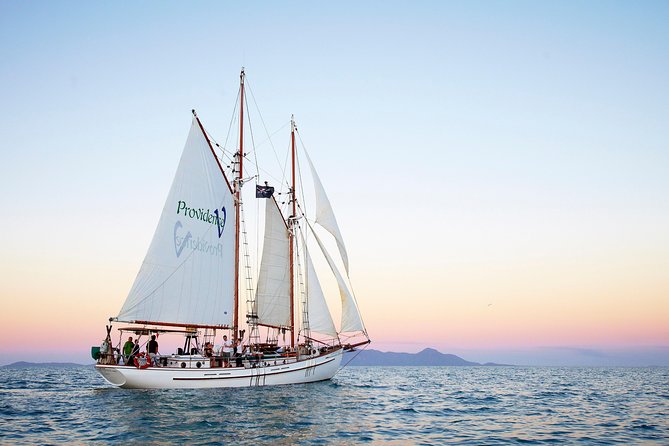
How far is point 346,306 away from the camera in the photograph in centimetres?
5047

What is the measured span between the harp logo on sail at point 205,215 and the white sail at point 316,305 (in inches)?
367

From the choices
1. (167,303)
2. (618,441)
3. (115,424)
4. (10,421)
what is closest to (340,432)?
(115,424)

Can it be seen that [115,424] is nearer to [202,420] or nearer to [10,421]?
[202,420]

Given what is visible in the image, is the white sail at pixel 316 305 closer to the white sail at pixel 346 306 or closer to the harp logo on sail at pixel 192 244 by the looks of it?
the white sail at pixel 346 306

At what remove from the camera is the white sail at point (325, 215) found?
51531mm

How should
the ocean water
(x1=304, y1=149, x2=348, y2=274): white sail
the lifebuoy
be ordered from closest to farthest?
the ocean water
the lifebuoy
(x1=304, y1=149, x2=348, y2=274): white sail

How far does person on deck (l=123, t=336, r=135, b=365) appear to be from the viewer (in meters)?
39.3

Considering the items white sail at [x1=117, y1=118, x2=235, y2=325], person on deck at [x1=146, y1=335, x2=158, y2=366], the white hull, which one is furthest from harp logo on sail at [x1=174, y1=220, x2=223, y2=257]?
the white hull

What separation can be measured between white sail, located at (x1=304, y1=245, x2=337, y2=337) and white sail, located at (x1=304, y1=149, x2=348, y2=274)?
329cm

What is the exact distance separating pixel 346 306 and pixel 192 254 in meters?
15.3

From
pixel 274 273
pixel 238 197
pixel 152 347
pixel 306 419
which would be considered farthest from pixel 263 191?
pixel 306 419

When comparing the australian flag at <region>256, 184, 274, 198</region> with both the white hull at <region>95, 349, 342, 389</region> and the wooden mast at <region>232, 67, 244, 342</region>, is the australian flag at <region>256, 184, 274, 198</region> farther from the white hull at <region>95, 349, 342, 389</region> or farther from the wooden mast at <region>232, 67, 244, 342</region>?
the white hull at <region>95, 349, 342, 389</region>

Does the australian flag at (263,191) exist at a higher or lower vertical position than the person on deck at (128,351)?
higher

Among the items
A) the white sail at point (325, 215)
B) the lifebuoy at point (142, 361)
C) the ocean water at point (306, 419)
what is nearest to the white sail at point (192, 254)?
the lifebuoy at point (142, 361)
